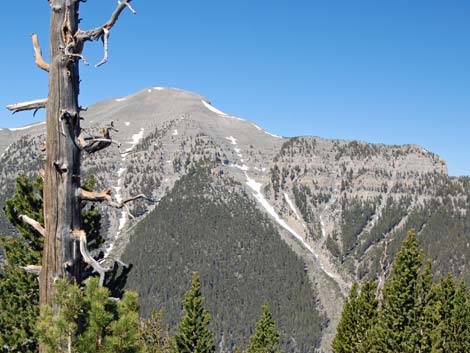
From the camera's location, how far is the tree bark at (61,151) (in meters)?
6.56

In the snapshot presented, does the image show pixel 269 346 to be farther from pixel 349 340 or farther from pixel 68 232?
pixel 68 232

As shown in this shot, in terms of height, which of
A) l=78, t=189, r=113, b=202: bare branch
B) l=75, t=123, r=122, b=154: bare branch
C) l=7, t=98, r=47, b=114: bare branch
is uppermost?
l=7, t=98, r=47, b=114: bare branch

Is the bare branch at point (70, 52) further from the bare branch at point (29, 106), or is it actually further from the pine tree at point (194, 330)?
the pine tree at point (194, 330)

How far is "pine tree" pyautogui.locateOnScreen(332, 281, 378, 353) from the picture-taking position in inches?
1499

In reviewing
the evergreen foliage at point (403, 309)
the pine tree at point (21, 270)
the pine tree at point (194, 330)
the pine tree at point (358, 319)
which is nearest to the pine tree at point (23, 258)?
the pine tree at point (21, 270)

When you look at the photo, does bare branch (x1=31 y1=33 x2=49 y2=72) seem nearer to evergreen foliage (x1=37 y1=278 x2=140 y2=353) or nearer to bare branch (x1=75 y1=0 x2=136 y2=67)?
bare branch (x1=75 y1=0 x2=136 y2=67)

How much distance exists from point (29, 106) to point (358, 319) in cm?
3570

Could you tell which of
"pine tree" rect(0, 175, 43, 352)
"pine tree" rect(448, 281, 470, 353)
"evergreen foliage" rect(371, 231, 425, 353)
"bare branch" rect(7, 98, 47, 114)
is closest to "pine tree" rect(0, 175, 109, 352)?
"pine tree" rect(0, 175, 43, 352)

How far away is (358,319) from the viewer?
38625 mm

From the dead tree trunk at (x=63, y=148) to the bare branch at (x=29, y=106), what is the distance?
0.32 feet

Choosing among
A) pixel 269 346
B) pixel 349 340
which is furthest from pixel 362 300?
pixel 269 346

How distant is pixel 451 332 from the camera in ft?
131

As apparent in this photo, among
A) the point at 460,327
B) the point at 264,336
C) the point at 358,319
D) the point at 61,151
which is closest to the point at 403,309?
the point at 358,319

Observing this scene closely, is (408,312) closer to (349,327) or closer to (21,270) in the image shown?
(349,327)
